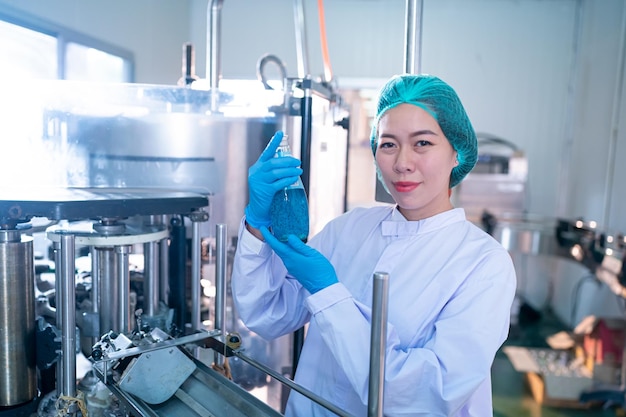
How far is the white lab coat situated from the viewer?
0.62 meters

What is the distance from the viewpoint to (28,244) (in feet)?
2.44

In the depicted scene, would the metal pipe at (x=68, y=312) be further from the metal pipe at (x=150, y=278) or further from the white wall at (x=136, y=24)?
the white wall at (x=136, y=24)

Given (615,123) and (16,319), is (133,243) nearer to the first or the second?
(16,319)

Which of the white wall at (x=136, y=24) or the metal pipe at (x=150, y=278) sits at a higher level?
the white wall at (x=136, y=24)

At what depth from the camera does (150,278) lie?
894mm

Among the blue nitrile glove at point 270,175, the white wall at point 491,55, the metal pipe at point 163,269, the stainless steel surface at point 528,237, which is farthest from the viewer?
the white wall at point 491,55

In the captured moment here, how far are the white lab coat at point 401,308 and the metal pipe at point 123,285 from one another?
0.62ft

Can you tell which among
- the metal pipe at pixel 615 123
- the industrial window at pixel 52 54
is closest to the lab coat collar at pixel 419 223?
the industrial window at pixel 52 54

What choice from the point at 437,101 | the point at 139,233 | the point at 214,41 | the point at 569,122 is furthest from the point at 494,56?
the point at 139,233

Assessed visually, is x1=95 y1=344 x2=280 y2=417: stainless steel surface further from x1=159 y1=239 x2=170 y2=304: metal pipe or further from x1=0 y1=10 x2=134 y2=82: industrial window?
x1=0 y1=10 x2=134 y2=82: industrial window

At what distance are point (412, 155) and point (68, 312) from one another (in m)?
0.55

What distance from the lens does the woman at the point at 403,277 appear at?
24.6 inches

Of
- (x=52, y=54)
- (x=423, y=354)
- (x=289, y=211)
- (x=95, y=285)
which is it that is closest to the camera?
(x=423, y=354)

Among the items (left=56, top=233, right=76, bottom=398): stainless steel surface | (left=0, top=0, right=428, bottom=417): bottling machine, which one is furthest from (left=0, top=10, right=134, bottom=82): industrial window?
(left=56, top=233, right=76, bottom=398): stainless steel surface
